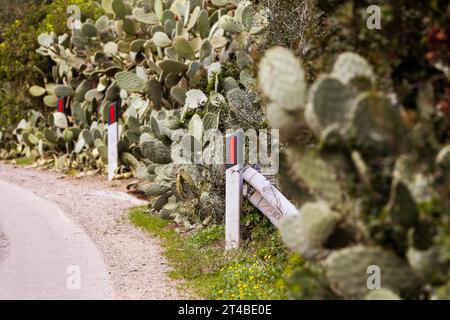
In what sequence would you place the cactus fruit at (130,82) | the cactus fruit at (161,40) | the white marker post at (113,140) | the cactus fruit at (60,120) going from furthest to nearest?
the cactus fruit at (60,120) → the white marker post at (113,140) → the cactus fruit at (130,82) → the cactus fruit at (161,40)

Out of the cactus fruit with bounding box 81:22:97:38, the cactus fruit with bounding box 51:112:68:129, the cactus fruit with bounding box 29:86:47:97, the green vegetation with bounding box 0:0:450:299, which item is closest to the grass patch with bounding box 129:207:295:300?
the green vegetation with bounding box 0:0:450:299

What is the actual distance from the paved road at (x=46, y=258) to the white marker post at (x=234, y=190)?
4.40ft

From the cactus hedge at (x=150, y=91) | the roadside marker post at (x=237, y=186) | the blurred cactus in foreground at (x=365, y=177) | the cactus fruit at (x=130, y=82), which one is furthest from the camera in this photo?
the cactus fruit at (x=130, y=82)

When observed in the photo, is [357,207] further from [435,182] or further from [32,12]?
[32,12]

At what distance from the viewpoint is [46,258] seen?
7.87 metres

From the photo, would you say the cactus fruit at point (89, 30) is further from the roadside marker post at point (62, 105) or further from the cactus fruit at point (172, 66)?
the cactus fruit at point (172, 66)

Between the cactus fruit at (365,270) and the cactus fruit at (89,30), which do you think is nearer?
the cactus fruit at (365,270)

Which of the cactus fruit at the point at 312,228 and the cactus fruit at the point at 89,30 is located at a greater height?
the cactus fruit at the point at 89,30

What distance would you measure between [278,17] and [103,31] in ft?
20.5

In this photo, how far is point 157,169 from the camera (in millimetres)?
10234

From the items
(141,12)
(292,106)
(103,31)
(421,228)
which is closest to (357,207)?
(421,228)

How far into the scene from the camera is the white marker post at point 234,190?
26.0ft

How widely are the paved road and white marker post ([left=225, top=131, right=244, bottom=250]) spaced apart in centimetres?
134

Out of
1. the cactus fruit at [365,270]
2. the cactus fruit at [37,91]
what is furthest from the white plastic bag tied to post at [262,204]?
the cactus fruit at [37,91]
